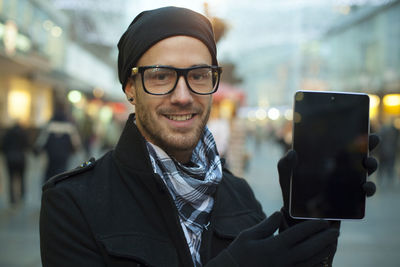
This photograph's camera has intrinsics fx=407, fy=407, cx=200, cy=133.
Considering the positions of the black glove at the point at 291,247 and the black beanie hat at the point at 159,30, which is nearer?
the black glove at the point at 291,247

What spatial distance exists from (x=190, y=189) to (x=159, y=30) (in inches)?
23.9

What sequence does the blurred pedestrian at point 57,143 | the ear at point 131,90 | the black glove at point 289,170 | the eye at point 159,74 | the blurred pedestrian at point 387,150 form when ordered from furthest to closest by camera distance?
the blurred pedestrian at point 387,150, the blurred pedestrian at point 57,143, the ear at point 131,90, the eye at point 159,74, the black glove at point 289,170

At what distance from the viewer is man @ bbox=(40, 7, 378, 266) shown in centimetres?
133

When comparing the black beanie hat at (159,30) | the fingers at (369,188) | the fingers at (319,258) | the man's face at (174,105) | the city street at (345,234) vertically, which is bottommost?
the city street at (345,234)

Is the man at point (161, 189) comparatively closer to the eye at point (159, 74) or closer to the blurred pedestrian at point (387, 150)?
the eye at point (159, 74)

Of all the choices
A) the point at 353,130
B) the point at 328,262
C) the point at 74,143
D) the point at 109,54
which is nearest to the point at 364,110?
the point at 353,130

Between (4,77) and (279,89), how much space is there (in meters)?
56.4

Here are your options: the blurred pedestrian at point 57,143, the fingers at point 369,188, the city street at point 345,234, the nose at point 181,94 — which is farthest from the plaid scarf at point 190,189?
the blurred pedestrian at point 57,143

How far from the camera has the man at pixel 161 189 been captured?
4.38 feet

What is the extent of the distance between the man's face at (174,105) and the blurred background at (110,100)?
10.9ft

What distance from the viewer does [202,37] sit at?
61.5 inches

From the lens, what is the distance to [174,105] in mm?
1532

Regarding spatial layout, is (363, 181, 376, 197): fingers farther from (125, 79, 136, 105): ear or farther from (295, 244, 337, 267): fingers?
(125, 79, 136, 105): ear

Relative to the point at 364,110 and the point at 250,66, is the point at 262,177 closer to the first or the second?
the point at 364,110
